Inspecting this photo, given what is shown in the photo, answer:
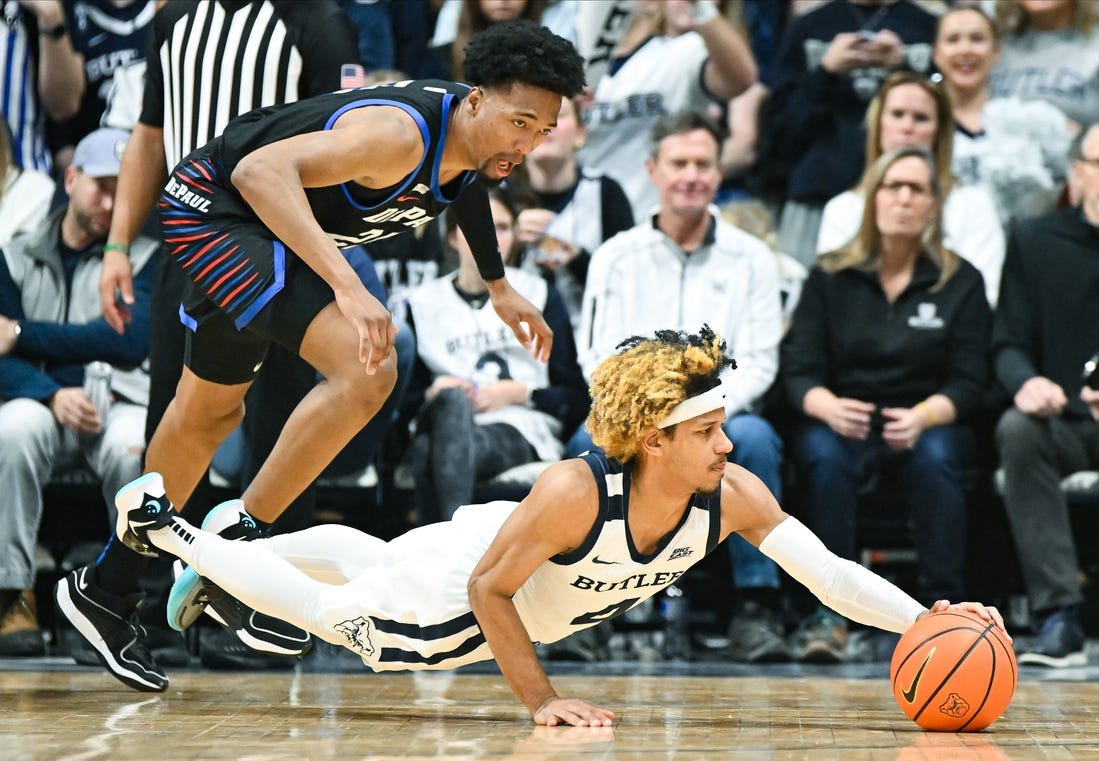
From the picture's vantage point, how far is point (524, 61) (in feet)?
13.2

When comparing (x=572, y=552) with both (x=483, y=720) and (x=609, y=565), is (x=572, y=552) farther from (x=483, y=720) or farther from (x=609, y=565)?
(x=483, y=720)

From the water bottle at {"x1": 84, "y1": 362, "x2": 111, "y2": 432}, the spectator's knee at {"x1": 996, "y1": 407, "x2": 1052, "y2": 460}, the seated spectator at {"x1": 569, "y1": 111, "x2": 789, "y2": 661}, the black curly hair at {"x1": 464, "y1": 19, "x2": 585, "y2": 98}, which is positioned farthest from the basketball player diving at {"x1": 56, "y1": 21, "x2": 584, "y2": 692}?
the spectator's knee at {"x1": 996, "y1": 407, "x2": 1052, "y2": 460}

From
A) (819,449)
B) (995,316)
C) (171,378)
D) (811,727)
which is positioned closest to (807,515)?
(819,449)

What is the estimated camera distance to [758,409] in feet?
20.9

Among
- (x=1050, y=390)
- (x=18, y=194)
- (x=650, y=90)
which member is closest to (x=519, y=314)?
(x=1050, y=390)

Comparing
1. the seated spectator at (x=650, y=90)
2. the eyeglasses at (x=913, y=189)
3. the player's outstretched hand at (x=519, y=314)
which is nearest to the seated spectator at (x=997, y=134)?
the eyeglasses at (x=913, y=189)

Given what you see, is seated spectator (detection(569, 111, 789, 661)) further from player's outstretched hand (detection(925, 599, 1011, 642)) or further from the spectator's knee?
player's outstretched hand (detection(925, 599, 1011, 642))

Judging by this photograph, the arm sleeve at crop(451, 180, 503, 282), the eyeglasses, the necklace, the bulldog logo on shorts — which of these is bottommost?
the bulldog logo on shorts

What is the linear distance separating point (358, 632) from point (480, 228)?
1.30 metres

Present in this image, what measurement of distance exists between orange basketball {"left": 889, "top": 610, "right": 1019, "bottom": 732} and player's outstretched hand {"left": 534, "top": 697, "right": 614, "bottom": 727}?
0.76m

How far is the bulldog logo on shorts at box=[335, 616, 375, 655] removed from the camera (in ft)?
13.3

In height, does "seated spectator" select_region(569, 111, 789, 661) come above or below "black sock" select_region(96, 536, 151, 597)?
above

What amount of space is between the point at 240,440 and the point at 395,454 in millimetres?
646

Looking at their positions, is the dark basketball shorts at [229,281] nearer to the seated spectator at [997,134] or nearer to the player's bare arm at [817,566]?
the player's bare arm at [817,566]
